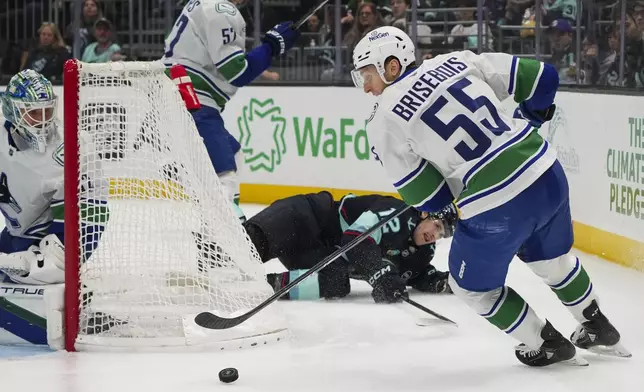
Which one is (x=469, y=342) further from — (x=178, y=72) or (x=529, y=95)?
(x=178, y=72)

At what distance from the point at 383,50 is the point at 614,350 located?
3.98ft

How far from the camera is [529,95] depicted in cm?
344

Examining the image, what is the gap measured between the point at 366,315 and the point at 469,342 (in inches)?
22.7

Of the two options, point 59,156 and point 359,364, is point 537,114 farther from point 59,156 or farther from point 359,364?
point 59,156

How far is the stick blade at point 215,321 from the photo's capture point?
12.0 ft

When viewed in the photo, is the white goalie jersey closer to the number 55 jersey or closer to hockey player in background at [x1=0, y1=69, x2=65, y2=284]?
hockey player in background at [x1=0, y1=69, x2=65, y2=284]

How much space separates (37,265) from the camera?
381cm

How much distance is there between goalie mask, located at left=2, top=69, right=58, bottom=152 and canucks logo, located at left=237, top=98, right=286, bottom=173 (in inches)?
151

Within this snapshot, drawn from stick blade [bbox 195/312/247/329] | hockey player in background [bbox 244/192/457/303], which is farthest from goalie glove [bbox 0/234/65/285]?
hockey player in background [bbox 244/192/457/303]

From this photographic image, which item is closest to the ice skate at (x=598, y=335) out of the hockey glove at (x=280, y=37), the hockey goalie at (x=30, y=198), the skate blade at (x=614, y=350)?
the skate blade at (x=614, y=350)

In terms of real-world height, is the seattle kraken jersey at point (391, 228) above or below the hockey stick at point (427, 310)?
above

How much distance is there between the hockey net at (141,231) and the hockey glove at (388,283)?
55 cm

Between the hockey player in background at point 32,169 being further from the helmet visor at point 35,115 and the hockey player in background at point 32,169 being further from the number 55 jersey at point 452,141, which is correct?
the number 55 jersey at point 452,141

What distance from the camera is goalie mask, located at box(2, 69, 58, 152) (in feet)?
12.3
